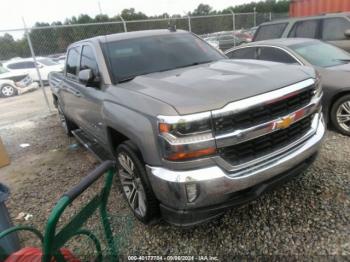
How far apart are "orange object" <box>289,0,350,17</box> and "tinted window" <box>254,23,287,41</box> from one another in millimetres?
4305

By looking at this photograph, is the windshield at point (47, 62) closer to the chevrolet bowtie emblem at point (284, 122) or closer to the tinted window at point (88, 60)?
the tinted window at point (88, 60)

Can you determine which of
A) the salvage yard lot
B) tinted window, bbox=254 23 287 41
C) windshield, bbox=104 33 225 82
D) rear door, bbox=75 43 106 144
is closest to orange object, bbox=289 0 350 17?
tinted window, bbox=254 23 287 41

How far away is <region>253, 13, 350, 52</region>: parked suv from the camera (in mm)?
7016

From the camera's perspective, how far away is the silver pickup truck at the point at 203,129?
2.26m

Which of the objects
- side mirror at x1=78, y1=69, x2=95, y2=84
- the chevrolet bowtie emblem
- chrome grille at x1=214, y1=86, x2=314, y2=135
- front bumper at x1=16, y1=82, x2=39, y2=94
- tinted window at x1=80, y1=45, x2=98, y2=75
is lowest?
front bumper at x1=16, y1=82, x2=39, y2=94

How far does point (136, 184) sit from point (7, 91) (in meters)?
13.7

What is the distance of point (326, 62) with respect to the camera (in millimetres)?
5023

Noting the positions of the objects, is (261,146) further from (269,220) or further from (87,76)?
(87,76)

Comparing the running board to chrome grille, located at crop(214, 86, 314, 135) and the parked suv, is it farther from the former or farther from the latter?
the parked suv

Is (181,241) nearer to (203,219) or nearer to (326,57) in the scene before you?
Answer: (203,219)

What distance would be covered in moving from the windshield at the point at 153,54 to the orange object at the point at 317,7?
908cm

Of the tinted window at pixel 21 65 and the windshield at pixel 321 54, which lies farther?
the tinted window at pixel 21 65

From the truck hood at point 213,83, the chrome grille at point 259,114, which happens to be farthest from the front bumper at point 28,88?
the chrome grille at point 259,114

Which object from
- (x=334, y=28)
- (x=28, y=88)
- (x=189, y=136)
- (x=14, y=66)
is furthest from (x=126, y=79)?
(x=14, y=66)
